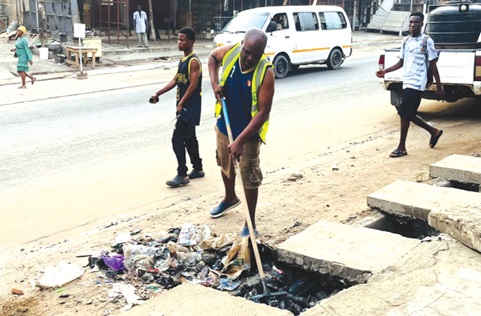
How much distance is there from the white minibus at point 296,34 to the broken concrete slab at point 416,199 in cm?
1065

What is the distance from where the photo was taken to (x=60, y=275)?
425 cm

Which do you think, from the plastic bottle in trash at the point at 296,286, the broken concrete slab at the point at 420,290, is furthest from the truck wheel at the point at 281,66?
the broken concrete slab at the point at 420,290

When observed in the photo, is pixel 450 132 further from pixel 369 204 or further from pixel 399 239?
pixel 399 239

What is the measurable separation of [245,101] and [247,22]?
39.5ft

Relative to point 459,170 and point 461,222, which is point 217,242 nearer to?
point 461,222

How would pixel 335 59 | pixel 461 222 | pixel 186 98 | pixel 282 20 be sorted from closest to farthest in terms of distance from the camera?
pixel 461 222, pixel 186 98, pixel 282 20, pixel 335 59

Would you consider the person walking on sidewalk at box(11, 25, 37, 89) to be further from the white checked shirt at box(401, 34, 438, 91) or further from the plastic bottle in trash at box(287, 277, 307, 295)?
the plastic bottle in trash at box(287, 277, 307, 295)

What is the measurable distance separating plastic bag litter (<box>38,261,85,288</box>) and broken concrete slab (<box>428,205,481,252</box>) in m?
2.72

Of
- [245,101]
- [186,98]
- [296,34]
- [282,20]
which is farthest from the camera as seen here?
[296,34]

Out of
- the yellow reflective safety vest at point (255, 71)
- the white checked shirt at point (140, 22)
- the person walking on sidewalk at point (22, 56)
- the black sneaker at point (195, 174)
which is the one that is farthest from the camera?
the white checked shirt at point (140, 22)

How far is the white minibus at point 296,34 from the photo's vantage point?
631 inches

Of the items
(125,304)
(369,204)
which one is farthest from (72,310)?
(369,204)

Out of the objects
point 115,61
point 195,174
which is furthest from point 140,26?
point 195,174

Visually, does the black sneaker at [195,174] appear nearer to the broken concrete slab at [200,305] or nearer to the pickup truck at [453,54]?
the broken concrete slab at [200,305]
